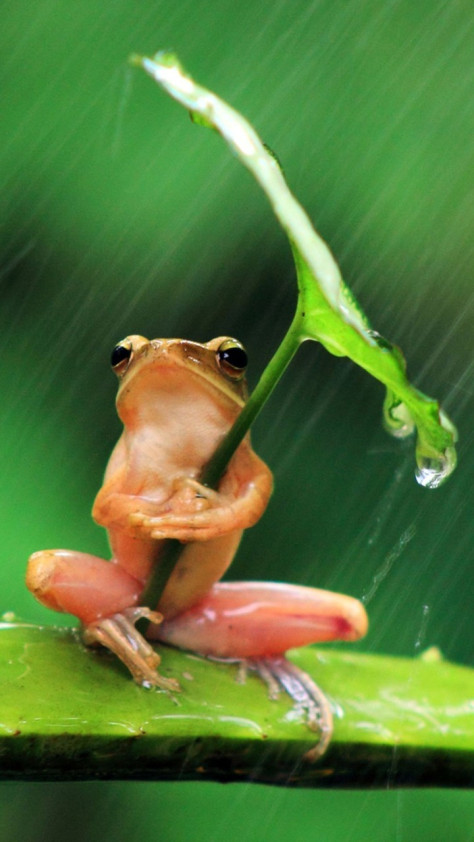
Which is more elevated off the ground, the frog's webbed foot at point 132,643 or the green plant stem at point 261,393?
the green plant stem at point 261,393

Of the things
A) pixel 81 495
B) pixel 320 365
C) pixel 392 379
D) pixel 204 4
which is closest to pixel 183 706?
pixel 392 379

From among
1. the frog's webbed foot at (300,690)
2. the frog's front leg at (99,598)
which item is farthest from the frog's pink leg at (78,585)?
the frog's webbed foot at (300,690)

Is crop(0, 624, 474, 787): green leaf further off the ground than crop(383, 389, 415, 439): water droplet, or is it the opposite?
crop(383, 389, 415, 439): water droplet

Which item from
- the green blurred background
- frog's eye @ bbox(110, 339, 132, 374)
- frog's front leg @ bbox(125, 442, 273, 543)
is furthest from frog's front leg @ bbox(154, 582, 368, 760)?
the green blurred background

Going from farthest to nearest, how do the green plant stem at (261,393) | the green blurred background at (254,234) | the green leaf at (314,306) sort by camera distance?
the green blurred background at (254,234) < the green plant stem at (261,393) < the green leaf at (314,306)

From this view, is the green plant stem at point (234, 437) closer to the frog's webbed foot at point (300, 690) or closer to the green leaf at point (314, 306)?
the green leaf at point (314, 306)

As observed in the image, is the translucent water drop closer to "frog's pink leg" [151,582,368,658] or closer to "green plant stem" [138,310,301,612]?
"green plant stem" [138,310,301,612]
